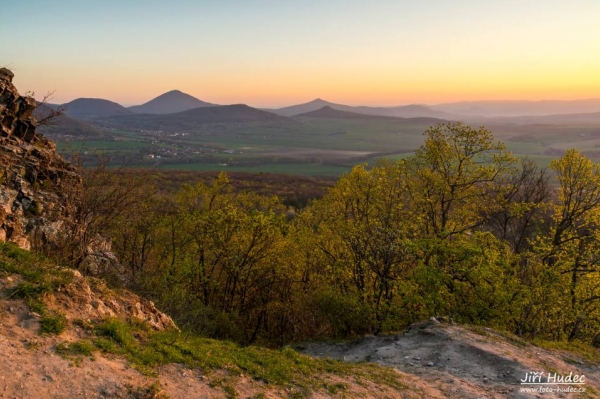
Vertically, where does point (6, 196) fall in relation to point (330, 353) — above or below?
above

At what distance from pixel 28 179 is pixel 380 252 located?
22958 mm

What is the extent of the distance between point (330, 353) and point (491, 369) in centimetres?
957

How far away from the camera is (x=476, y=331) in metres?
21.5

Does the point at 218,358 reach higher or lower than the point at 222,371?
higher

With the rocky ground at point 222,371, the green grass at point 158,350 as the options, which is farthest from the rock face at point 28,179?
the rocky ground at point 222,371

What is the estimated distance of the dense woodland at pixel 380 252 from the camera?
24.2 metres

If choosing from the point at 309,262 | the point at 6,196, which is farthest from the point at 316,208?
the point at 6,196

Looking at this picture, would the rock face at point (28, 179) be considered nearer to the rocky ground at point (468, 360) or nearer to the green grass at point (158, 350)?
the green grass at point (158, 350)

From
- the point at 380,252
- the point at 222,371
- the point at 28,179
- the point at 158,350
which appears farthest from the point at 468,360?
the point at 28,179

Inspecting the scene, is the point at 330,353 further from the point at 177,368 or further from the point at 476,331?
the point at 177,368

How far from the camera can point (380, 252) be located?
2536 cm

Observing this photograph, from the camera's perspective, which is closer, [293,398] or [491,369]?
[293,398]

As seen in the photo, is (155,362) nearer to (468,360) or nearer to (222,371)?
(222,371)

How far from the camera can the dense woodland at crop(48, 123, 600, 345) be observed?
79.4 feet
